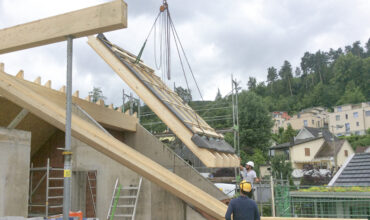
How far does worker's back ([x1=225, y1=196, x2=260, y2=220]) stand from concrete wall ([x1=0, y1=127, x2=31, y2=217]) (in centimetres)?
519

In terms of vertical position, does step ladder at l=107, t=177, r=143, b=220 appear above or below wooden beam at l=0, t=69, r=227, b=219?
below

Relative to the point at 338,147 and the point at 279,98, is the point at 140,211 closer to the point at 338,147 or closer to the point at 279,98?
the point at 338,147

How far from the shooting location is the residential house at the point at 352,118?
216ft

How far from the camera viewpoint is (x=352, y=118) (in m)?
68.1

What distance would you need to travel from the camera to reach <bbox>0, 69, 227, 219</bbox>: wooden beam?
21.9ft

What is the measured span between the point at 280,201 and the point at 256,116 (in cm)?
3395

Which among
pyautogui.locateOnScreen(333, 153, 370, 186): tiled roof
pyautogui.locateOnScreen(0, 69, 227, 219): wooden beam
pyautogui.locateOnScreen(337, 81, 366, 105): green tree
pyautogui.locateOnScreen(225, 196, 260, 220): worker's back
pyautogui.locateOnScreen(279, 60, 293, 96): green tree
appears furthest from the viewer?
pyautogui.locateOnScreen(279, 60, 293, 96): green tree

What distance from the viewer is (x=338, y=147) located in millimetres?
45750

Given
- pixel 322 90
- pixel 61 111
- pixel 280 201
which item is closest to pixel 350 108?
pixel 322 90

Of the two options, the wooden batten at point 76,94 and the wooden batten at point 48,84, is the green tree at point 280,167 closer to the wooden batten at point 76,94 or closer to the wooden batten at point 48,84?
the wooden batten at point 76,94

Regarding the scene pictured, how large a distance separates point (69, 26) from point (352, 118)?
72199 mm

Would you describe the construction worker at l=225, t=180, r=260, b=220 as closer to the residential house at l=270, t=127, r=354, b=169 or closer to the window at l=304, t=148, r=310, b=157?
the residential house at l=270, t=127, r=354, b=169

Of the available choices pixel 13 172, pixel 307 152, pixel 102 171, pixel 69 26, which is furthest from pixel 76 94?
pixel 307 152

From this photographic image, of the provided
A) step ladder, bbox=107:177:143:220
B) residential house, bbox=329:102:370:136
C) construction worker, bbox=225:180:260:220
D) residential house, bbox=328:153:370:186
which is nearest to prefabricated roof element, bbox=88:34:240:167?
step ladder, bbox=107:177:143:220
